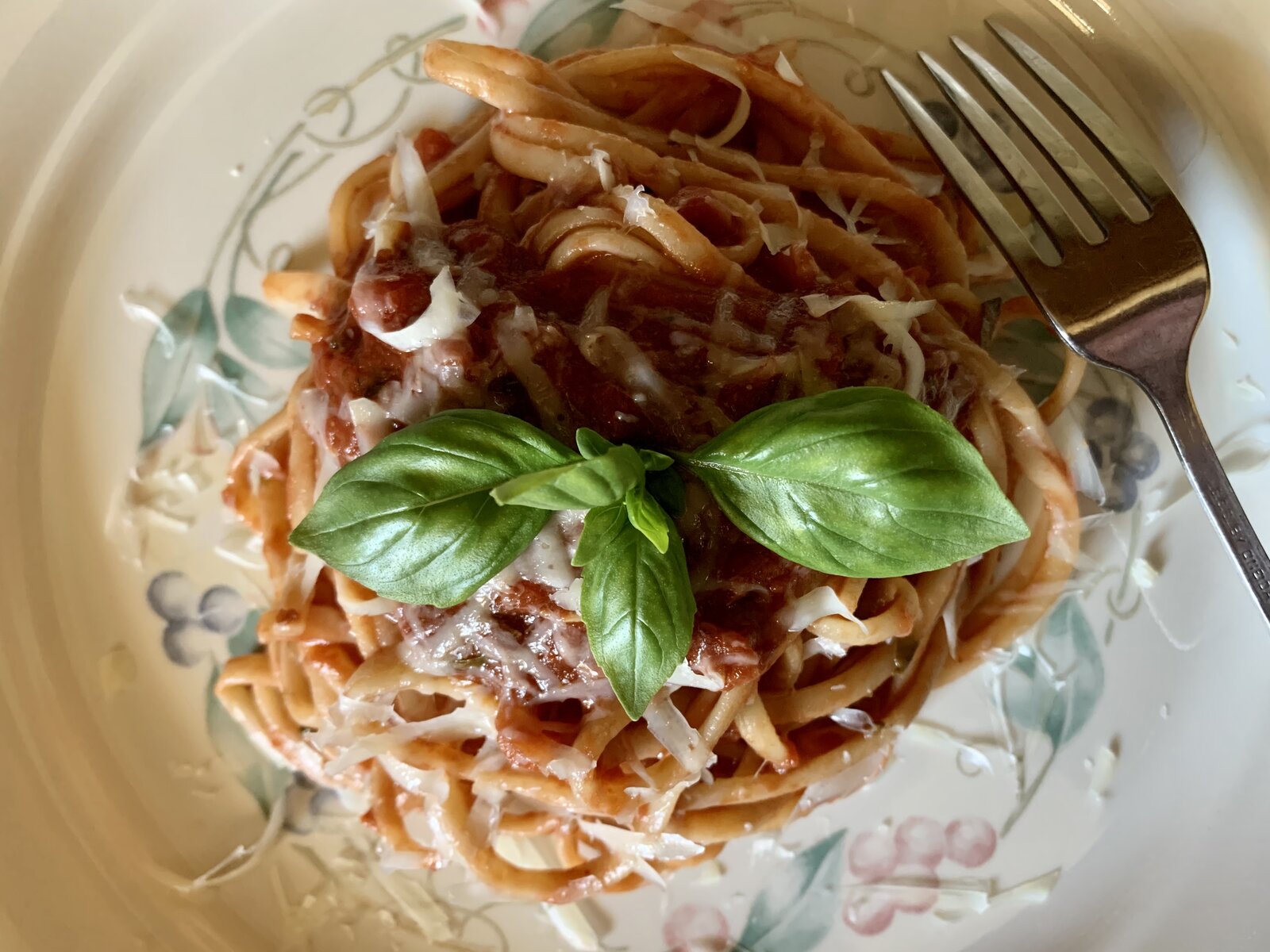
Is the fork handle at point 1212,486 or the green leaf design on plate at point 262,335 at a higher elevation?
the green leaf design on plate at point 262,335

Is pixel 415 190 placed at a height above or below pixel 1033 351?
above

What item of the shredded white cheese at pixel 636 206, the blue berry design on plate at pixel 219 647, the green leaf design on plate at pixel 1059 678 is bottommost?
the green leaf design on plate at pixel 1059 678

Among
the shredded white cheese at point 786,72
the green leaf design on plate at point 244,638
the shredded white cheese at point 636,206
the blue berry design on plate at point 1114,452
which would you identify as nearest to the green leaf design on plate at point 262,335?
the green leaf design on plate at point 244,638

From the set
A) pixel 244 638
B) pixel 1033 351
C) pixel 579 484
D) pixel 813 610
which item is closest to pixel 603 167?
pixel 579 484

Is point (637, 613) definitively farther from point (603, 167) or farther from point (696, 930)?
point (696, 930)

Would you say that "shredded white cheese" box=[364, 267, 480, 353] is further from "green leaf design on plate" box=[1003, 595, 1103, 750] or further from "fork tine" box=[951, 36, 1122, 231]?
"green leaf design on plate" box=[1003, 595, 1103, 750]

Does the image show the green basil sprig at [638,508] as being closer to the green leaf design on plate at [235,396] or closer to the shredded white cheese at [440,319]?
the shredded white cheese at [440,319]
